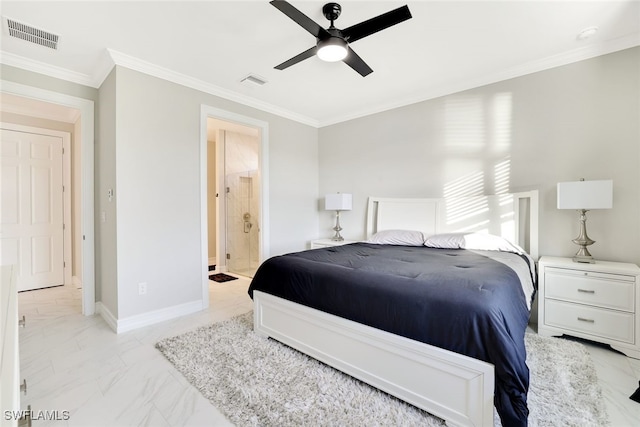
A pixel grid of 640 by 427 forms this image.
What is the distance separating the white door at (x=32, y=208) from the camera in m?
3.87

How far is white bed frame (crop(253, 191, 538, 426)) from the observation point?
143 centimetres

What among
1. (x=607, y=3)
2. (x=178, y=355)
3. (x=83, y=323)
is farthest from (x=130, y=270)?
(x=607, y=3)

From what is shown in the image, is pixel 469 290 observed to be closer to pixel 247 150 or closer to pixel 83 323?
pixel 83 323

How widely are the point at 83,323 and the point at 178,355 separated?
1510mm

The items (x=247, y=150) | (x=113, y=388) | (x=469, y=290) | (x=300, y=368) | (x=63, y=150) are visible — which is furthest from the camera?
(x=247, y=150)

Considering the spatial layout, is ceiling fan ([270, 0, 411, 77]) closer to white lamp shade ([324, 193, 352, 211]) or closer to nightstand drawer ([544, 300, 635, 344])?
white lamp shade ([324, 193, 352, 211])

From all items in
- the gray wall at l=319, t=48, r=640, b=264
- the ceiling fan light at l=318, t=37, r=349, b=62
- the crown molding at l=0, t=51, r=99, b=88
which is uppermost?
the crown molding at l=0, t=51, r=99, b=88

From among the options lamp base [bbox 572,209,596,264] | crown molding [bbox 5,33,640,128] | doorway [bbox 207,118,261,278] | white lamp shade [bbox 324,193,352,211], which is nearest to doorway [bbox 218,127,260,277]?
doorway [bbox 207,118,261,278]

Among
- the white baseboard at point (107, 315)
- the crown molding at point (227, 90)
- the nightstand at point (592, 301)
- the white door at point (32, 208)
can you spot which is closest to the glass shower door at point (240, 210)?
the crown molding at point (227, 90)

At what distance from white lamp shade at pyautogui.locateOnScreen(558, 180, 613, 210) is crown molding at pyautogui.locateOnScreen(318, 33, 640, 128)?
4.19ft

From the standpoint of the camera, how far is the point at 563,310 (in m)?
2.48

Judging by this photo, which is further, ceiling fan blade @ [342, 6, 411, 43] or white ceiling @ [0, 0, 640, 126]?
white ceiling @ [0, 0, 640, 126]

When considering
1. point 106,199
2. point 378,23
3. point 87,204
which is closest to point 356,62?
point 378,23

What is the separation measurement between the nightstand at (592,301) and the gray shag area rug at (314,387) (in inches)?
6.7
